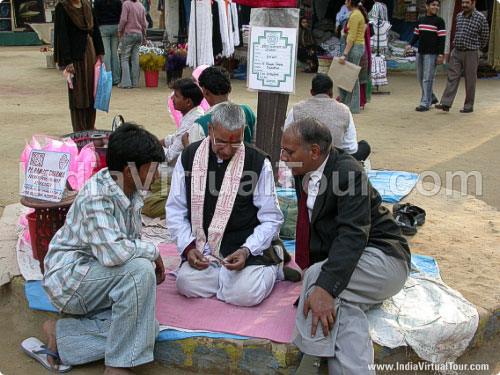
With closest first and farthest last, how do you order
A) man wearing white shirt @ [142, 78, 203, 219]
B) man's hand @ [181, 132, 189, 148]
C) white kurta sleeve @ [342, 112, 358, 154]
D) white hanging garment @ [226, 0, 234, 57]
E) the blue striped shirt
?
the blue striped shirt → man's hand @ [181, 132, 189, 148] → man wearing white shirt @ [142, 78, 203, 219] → white kurta sleeve @ [342, 112, 358, 154] → white hanging garment @ [226, 0, 234, 57]

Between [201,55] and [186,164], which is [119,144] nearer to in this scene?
[186,164]

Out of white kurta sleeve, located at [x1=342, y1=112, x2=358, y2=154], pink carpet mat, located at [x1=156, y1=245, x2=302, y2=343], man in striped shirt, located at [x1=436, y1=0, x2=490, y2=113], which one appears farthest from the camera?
man in striped shirt, located at [x1=436, y1=0, x2=490, y2=113]

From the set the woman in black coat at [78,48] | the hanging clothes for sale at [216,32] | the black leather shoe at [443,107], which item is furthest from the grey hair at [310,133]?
the hanging clothes for sale at [216,32]

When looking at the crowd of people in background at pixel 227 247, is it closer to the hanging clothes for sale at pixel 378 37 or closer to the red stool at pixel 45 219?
the red stool at pixel 45 219

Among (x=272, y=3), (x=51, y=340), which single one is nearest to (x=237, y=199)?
(x=51, y=340)

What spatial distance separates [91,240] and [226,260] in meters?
0.83

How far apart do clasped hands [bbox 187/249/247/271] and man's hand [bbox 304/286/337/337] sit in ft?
2.06

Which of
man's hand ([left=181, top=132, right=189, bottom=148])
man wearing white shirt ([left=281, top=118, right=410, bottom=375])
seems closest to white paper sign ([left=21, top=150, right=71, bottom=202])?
man's hand ([left=181, top=132, right=189, bottom=148])

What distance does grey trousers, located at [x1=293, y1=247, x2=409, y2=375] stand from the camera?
2678 millimetres

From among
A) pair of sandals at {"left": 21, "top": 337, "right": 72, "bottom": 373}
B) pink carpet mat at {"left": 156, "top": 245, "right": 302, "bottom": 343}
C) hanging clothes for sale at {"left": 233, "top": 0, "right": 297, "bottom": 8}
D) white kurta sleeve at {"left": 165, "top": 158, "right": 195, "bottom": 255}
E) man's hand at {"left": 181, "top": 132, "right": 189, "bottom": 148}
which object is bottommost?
pair of sandals at {"left": 21, "top": 337, "right": 72, "bottom": 373}

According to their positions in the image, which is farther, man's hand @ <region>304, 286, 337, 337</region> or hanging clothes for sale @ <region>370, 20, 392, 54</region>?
hanging clothes for sale @ <region>370, 20, 392, 54</region>

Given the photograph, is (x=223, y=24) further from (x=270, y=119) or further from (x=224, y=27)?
(x=270, y=119)

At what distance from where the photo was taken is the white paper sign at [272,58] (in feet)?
16.0

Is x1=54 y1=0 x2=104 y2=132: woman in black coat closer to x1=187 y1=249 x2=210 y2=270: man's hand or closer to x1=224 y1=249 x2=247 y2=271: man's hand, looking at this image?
x1=187 y1=249 x2=210 y2=270: man's hand
